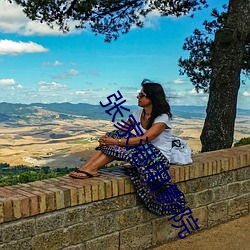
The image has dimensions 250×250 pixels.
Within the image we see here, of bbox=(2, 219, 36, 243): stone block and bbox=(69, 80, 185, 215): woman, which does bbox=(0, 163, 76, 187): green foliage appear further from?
bbox=(2, 219, 36, 243): stone block

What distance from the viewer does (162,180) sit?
11.6 ft

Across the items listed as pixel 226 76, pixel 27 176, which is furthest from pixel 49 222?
pixel 226 76

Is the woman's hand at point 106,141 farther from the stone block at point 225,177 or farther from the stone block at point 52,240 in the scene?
the stone block at point 225,177

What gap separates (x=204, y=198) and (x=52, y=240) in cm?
172

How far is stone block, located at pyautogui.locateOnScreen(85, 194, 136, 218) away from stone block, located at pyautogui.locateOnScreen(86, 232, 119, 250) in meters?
0.20

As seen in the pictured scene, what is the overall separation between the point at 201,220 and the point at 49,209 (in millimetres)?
1775

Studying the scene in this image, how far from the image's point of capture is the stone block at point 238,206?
443cm

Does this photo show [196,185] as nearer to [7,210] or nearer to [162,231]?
[162,231]

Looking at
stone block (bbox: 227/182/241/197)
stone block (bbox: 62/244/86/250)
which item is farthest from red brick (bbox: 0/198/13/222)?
stone block (bbox: 227/182/241/197)

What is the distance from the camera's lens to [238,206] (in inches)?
178

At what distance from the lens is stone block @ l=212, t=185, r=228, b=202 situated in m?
4.23

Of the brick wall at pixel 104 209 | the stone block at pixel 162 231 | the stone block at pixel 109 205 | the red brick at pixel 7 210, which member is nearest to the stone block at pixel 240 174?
the brick wall at pixel 104 209

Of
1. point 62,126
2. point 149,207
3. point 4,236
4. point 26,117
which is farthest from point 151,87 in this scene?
point 26,117

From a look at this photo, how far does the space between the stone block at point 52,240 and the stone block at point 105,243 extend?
9.0 inches
